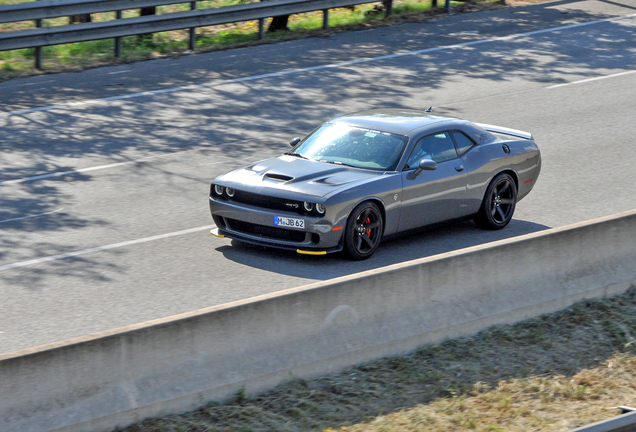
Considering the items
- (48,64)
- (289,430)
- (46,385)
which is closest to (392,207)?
(289,430)

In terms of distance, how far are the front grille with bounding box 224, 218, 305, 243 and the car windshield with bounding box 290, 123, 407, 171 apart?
1.09 m

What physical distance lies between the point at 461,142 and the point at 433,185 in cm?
83

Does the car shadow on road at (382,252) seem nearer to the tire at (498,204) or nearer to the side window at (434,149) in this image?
the tire at (498,204)

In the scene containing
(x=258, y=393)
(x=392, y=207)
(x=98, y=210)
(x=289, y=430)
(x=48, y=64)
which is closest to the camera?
(x=289, y=430)

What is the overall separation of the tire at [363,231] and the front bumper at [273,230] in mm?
119

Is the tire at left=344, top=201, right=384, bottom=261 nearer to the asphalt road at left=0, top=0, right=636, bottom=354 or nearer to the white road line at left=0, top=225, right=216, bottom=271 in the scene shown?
the asphalt road at left=0, top=0, right=636, bottom=354

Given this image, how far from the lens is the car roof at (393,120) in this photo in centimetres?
1021

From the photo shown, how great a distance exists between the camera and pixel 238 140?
14203 millimetres

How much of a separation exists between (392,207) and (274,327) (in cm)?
340

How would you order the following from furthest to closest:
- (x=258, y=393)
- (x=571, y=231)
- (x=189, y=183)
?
(x=189, y=183) < (x=571, y=231) < (x=258, y=393)

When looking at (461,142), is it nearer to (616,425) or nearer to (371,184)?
(371,184)

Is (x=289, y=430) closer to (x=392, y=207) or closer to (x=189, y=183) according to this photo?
(x=392, y=207)

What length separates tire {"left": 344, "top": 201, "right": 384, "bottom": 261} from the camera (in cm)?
920

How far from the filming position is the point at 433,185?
393 inches
